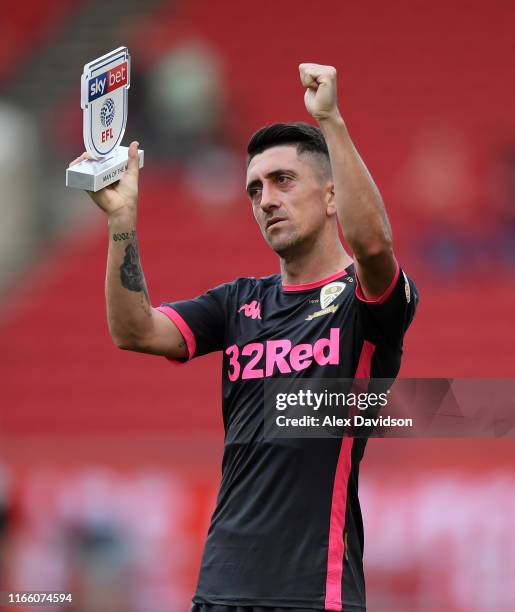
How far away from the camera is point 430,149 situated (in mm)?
8398

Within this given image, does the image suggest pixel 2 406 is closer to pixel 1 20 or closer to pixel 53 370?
pixel 53 370

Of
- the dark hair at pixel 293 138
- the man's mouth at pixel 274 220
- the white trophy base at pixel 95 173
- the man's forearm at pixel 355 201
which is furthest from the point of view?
the dark hair at pixel 293 138

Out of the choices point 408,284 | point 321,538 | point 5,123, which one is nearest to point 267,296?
point 408,284

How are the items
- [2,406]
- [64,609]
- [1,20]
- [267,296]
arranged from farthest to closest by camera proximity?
[1,20] < [2,406] < [64,609] < [267,296]

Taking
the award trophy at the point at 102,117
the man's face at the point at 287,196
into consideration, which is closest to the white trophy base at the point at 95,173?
the award trophy at the point at 102,117

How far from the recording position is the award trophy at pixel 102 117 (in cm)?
293

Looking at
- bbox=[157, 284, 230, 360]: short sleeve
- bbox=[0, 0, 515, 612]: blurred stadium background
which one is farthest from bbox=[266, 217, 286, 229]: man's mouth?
bbox=[0, 0, 515, 612]: blurred stadium background

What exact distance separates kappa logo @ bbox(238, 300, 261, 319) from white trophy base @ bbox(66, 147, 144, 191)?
48 cm

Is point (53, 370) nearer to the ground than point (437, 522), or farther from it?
farther from it

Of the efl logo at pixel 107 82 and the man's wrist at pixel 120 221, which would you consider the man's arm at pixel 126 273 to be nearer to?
the man's wrist at pixel 120 221

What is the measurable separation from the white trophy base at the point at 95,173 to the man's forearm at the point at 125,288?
0.33 ft

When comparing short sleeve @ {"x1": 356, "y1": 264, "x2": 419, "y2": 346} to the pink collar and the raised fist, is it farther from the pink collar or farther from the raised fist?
the raised fist

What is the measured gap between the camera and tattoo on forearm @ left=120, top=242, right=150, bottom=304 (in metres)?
3.01

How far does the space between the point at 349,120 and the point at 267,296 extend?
18.4 feet
